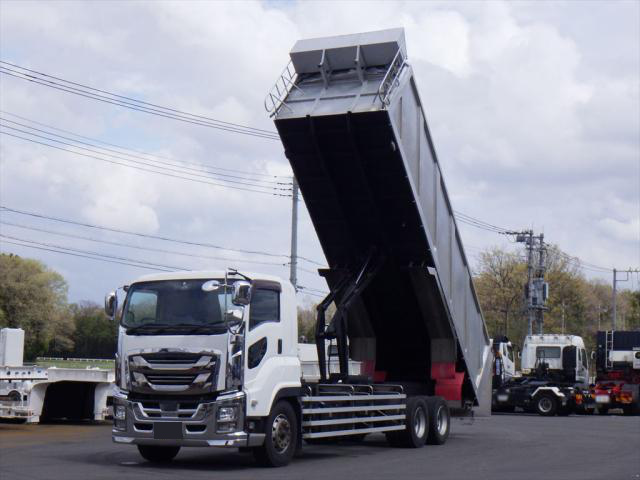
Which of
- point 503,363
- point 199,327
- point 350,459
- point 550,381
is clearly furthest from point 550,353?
point 199,327

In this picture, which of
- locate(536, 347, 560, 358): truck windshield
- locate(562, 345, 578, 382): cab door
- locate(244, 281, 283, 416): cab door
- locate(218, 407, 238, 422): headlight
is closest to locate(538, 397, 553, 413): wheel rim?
locate(562, 345, 578, 382): cab door

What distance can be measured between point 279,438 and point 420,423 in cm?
430

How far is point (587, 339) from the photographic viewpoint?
3002 inches

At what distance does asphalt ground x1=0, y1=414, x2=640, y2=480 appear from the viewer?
12641 mm

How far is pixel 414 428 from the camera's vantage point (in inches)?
658

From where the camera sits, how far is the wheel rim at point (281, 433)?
526 inches

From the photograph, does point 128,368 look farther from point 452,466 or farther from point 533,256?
point 533,256

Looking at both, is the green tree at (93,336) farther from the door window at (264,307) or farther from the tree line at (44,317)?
the door window at (264,307)

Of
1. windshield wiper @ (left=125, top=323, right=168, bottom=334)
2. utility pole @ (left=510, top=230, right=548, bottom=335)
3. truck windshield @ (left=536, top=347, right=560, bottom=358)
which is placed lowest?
truck windshield @ (left=536, top=347, right=560, bottom=358)

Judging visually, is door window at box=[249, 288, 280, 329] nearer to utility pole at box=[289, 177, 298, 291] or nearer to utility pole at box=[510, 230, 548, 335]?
utility pole at box=[289, 177, 298, 291]

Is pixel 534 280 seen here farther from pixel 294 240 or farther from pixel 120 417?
pixel 120 417

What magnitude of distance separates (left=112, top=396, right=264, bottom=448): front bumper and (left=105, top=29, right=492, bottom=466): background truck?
18 mm

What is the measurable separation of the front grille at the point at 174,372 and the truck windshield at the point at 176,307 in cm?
39

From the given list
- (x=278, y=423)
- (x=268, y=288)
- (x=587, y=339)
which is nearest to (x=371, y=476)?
(x=278, y=423)
